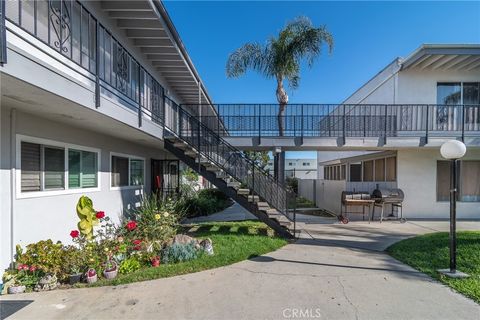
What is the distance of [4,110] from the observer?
4.14 m

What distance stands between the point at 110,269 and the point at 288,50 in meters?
9.82

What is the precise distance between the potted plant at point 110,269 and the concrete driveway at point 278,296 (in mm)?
374

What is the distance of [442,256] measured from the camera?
18.8ft

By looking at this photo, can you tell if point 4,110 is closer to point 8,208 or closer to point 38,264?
point 8,208

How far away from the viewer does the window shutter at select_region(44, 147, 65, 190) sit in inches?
201

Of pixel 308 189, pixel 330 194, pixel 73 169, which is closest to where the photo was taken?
pixel 73 169

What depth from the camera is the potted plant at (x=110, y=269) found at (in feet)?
15.3

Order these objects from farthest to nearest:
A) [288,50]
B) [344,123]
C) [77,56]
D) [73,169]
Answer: [288,50]
[344,123]
[73,169]
[77,56]

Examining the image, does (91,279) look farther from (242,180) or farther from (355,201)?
(355,201)

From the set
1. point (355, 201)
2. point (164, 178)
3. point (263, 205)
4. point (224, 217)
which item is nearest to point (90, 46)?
point (263, 205)

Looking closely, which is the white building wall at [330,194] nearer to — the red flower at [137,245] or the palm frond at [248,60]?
the palm frond at [248,60]

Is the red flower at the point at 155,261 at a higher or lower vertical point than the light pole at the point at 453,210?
lower

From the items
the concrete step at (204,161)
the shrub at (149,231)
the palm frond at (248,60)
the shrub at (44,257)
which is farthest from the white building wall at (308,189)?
the shrub at (44,257)

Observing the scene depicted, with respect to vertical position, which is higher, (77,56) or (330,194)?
(77,56)
